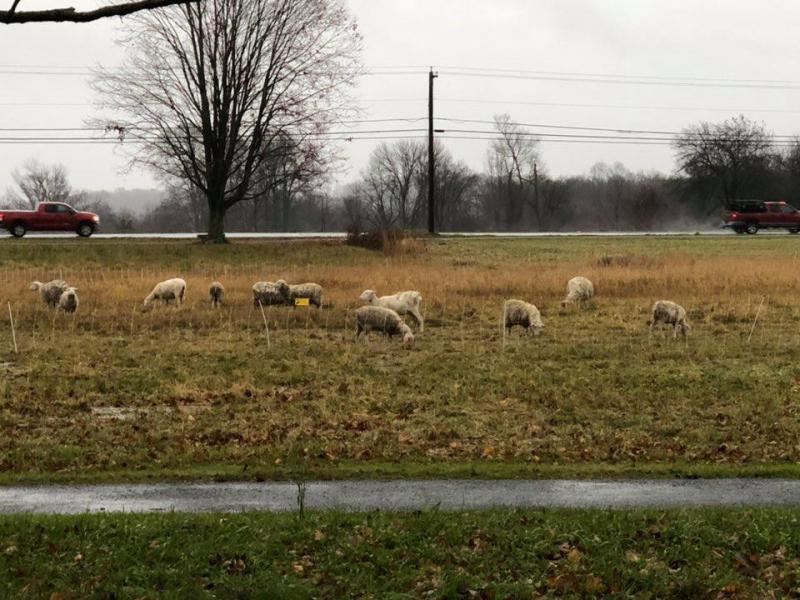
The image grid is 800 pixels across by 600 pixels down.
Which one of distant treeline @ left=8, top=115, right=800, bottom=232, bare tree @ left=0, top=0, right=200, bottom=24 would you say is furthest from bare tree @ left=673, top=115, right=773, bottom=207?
bare tree @ left=0, top=0, right=200, bottom=24

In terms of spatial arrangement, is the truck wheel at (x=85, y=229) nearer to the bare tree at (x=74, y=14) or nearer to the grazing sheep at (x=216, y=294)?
the grazing sheep at (x=216, y=294)

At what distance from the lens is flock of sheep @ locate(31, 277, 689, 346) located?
2205 cm

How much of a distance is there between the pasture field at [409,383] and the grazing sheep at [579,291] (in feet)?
1.84

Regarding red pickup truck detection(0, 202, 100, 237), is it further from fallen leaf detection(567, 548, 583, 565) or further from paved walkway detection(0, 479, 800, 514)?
fallen leaf detection(567, 548, 583, 565)

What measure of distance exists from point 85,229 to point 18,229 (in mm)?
3278

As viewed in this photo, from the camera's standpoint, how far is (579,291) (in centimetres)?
2892

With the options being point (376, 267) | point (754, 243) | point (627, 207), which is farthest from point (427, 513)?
point (627, 207)

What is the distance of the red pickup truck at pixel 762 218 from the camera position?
64.1 meters

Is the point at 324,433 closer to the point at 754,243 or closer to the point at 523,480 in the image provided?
the point at 523,480

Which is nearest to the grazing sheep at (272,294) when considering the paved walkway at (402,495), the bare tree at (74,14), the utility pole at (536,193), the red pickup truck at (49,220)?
the paved walkway at (402,495)

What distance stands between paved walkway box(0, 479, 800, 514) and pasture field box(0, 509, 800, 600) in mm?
726

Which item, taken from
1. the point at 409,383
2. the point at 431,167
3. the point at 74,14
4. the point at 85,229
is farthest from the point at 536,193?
the point at 74,14

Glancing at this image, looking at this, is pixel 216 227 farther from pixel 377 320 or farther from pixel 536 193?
pixel 536 193

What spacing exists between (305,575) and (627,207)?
4090 inches
